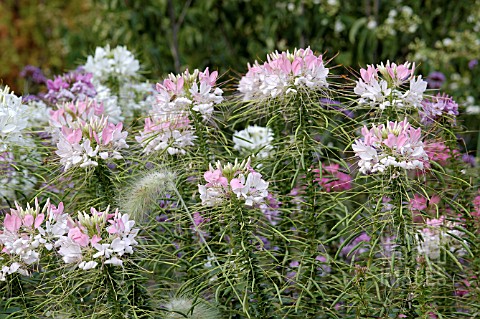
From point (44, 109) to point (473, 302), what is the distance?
2019 millimetres

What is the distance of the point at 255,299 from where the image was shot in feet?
7.52

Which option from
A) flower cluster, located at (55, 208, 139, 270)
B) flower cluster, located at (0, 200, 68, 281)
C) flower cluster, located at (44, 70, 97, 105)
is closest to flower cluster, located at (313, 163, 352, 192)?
flower cluster, located at (55, 208, 139, 270)

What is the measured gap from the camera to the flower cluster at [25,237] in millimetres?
2074

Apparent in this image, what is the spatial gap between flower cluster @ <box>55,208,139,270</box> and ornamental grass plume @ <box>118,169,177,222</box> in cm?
26

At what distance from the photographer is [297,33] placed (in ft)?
17.6

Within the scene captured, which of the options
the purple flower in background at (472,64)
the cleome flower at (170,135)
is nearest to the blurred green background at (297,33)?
the purple flower in background at (472,64)

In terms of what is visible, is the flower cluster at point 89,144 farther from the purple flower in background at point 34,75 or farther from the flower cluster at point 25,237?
the purple flower in background at point 34,75

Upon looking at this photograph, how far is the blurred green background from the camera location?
5199mm

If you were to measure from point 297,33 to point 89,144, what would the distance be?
334cm

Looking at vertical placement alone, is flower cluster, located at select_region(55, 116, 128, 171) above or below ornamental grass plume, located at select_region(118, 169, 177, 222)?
above

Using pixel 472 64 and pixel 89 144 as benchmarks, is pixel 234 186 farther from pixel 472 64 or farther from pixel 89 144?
pixel 472 64

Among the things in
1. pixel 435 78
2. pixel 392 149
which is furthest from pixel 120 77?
pixel 392 149

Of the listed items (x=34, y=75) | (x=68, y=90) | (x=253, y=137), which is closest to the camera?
(x=253, y=137)

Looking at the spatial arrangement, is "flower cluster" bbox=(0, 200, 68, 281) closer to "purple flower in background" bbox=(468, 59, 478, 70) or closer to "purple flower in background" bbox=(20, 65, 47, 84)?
"purple flower in background" bbox=(20, 65, 47, 84)
